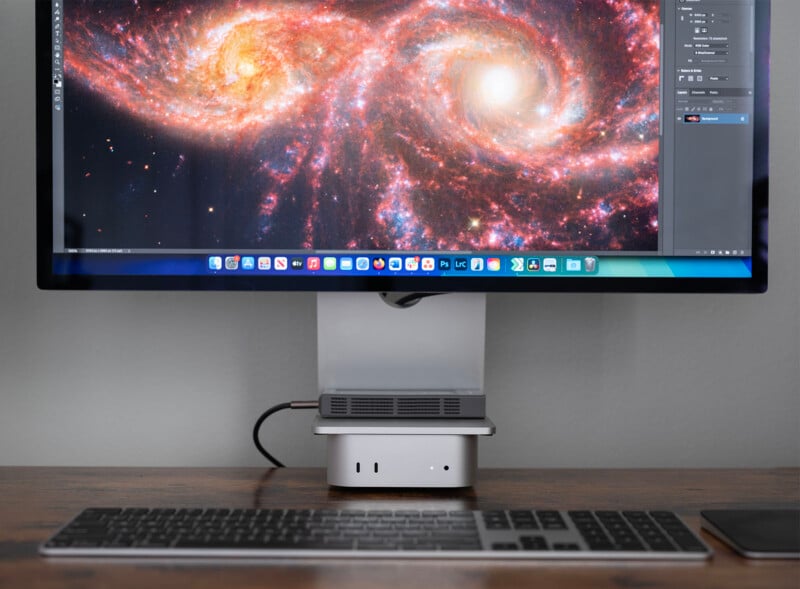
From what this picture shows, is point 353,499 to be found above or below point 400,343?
below

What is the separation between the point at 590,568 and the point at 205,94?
0.66 metres

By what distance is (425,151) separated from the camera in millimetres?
939

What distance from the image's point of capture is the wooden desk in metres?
0.62

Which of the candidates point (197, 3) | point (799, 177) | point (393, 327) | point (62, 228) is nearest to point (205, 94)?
point (197, 3)

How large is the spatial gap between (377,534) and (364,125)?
1.55 ft

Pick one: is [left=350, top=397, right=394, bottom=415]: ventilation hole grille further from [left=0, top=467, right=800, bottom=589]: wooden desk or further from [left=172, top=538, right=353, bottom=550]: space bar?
[left=172, top=538, right=353, bottom=550]: space bar

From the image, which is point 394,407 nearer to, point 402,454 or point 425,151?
point 402,454

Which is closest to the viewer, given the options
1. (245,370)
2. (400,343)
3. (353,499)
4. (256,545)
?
(256,545)

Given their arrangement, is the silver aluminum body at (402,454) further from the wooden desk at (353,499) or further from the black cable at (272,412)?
the black cable at (272,412)

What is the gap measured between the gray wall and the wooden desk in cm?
11

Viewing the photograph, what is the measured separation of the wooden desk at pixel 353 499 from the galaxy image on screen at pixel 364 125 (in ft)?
0.91

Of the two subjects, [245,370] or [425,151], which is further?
[245,370]

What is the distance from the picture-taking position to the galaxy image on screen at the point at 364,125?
0.94m

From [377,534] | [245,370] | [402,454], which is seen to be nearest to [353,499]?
[402,454]
